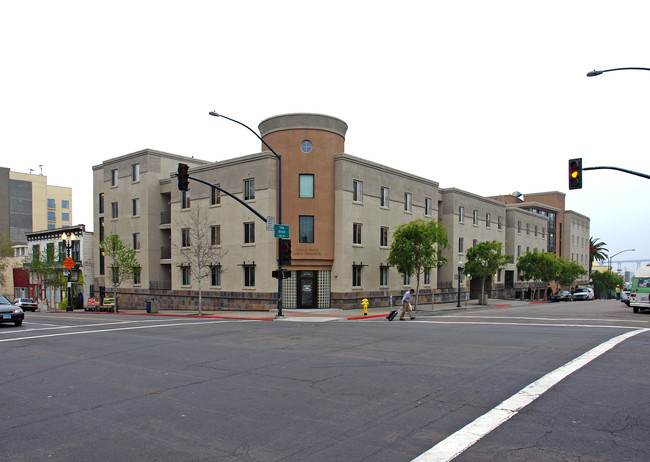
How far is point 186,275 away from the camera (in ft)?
127

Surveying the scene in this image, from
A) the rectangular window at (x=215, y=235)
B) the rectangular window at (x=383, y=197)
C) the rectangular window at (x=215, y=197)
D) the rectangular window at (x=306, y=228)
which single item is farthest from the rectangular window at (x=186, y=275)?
the rectangular window at (x=383, y=197)

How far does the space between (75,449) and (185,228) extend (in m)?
33.4

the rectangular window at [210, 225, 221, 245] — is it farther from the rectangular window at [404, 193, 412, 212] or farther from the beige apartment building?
the rectangular window at [404, 193, 412, 212]

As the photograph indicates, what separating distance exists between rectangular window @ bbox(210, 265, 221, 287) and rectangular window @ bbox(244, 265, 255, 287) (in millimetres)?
2813

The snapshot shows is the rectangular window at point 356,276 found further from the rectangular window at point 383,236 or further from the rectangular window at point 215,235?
the rectangular window at point 215,235

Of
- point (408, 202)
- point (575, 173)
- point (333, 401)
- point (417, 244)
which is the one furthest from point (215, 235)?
point (333, 401)

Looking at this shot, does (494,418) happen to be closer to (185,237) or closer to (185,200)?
(185,237)

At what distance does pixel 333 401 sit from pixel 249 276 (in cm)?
2659

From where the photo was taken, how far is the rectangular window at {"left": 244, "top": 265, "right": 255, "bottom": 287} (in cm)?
3372

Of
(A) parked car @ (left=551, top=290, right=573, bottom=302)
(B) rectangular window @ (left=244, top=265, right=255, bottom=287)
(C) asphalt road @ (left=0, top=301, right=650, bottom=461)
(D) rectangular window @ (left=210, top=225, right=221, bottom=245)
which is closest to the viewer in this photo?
(C) asphalt road @ (left=0, top=301, right=650, bottom=461)

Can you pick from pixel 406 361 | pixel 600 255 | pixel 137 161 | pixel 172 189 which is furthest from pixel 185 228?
pixel 600 255

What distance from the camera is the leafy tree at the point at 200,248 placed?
1391 inches

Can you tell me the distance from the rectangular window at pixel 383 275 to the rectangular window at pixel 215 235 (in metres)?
12.1

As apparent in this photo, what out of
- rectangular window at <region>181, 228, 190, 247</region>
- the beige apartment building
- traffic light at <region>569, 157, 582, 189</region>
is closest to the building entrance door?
the beige apartment building
